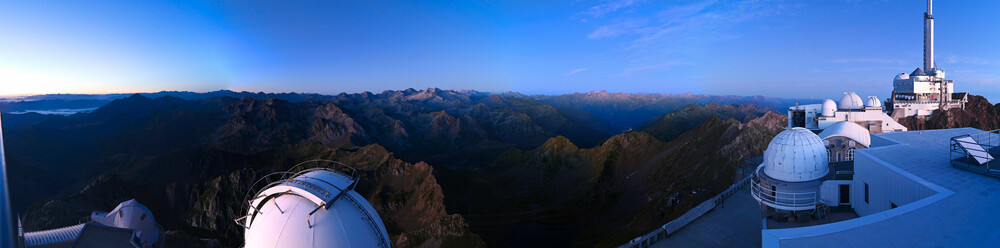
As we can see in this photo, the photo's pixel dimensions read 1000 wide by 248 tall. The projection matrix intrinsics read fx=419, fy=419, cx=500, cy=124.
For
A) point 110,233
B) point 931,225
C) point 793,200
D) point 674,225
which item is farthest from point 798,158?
point 110,233

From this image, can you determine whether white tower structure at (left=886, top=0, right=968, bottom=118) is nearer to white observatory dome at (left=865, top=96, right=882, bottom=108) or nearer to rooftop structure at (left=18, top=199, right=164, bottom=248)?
white observatory dome at (left=865, top=96, right=882, bottom=108)

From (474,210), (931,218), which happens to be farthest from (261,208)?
(474,210)

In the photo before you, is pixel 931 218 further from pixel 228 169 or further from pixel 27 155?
pixel 27 155

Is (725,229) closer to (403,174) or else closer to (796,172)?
(796,172)

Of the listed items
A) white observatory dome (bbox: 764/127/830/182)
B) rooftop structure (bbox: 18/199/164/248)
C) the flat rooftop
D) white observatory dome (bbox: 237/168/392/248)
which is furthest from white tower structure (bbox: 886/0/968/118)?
rooftop structure (bbox: 18/199/164/248)

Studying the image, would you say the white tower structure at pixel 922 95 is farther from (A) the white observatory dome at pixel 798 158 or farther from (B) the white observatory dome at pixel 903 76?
(A) the white observatory dome at pixel 798 158

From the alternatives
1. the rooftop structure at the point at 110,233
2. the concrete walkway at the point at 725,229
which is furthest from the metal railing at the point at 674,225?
the rooftop structure at the point at 110,233
